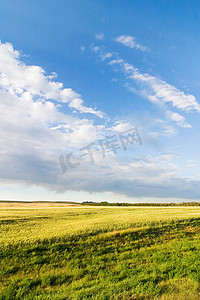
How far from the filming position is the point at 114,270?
11.1m

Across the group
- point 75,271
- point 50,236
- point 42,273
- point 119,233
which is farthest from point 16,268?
point 119,233

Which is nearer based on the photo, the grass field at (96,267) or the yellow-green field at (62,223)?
the grass field at (96,267)

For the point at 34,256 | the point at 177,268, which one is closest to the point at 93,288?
the point at 177,268

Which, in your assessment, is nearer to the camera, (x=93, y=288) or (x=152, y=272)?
(x=93, y=288)

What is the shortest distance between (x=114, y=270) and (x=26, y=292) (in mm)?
4281

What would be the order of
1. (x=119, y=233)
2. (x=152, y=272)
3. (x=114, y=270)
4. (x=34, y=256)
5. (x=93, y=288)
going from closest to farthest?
(x=93, y=288) < (x=152, y=272) < (x=114, y=270) < (x=34, y=256) < (x=119, y=233)

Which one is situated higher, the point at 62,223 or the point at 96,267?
the point at 62,223

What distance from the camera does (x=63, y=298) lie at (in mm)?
8031

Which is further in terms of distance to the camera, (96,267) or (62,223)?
(62,223)

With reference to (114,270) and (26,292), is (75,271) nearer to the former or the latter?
(114,270)

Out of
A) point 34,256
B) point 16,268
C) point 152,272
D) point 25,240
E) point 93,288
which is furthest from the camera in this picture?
point 25,240

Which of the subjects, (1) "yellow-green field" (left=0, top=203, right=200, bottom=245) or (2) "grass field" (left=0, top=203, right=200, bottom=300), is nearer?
(2) "grass field" (left=0, top=203, right=200, bottom=300)

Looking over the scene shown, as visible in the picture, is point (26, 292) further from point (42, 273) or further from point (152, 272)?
point (152, 272)

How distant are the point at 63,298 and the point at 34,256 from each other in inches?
258
